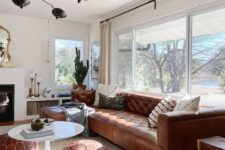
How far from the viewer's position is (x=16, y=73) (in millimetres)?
5000

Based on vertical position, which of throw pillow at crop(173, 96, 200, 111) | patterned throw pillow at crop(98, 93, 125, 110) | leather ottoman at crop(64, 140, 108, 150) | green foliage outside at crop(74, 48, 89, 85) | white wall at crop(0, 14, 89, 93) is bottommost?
leather ottoman at crop(64, 140, 108, 150)

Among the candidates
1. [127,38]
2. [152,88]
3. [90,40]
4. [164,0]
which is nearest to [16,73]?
[90,40]

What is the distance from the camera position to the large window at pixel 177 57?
3.07 meters

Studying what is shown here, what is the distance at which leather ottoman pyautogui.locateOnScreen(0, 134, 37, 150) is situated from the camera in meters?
2.17

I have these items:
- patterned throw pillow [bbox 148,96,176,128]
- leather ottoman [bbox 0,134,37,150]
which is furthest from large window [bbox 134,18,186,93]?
leather ottoman [bbox 0,134,37,150]

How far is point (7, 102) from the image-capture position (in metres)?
4.97

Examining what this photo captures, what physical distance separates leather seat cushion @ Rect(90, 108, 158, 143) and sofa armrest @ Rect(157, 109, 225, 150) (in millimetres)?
224

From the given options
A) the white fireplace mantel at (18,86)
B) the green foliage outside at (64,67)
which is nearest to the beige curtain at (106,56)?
the green foliage outside at (64,67)

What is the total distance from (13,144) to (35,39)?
3667mm

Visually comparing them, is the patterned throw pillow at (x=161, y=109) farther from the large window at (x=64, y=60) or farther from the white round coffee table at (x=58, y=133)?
the large window at (x=64, y=60)

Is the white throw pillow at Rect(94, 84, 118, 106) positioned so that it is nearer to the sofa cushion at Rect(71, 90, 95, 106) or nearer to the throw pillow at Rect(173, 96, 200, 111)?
the sofa cushion at Rect(71, 90, 95, 106)

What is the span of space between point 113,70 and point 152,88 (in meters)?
1.23

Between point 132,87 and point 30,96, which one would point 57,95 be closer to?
point 30,96

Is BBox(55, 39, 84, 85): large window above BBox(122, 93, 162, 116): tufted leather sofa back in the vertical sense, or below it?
above
